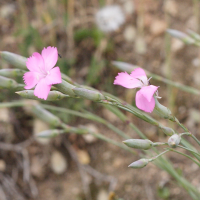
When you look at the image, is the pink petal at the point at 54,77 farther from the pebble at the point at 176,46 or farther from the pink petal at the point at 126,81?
the pebble at the point at 176,46

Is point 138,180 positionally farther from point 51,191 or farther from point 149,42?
point 149,42

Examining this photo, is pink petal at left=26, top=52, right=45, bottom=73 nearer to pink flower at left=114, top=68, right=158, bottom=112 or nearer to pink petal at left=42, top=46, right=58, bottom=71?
pink petal at left=42, top=46, right=58, bottom=71

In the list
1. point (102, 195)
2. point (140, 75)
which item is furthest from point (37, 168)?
point (140, 75)

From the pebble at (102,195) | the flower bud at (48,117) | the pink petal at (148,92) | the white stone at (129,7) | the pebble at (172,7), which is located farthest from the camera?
the white stone at (129,7)

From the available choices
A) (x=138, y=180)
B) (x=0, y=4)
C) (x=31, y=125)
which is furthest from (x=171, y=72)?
(x=0, y=4)

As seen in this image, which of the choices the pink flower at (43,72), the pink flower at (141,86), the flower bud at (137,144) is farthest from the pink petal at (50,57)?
the flower bud at (137,144)

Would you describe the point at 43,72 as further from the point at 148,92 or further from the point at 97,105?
the point at 97,105
